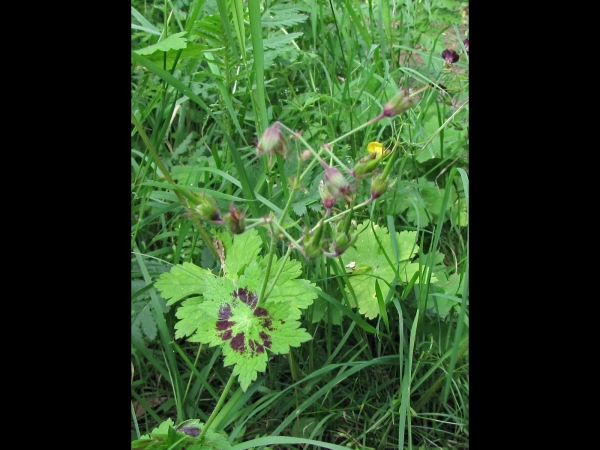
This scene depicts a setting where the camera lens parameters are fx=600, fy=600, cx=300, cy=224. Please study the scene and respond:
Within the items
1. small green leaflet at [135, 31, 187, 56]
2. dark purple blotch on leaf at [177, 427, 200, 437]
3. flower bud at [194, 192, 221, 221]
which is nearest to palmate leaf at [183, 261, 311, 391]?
dark purple blotch on leaf at [177, 427, 200, 437]

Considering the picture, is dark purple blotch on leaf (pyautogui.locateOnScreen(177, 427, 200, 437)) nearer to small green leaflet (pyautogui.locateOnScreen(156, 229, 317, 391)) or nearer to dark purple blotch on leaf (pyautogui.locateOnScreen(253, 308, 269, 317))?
small green leaflet (pyautogui.locateOnScreen(156, 229, 317, 391))

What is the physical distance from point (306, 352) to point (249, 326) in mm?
407

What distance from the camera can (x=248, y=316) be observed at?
4.96 feet

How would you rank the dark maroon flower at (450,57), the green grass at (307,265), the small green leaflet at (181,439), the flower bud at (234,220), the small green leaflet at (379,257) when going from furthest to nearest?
the dark maroon flower at (450,57)
the small green leaflet at (379,257)
the green grass at (307,265)
the small green leaflet at (181,439)
the flower bud at (234,220)

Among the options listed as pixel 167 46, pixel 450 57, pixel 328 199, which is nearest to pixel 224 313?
pixel 328 199

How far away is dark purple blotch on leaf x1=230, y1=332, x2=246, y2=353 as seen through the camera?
1498 mm

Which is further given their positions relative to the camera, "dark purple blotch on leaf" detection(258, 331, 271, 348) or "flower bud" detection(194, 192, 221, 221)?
"dark purple blotch on leaf" detection(258, 331, 271, 348)

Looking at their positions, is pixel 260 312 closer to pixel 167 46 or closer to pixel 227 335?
pixel 227 335

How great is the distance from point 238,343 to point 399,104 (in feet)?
2.30

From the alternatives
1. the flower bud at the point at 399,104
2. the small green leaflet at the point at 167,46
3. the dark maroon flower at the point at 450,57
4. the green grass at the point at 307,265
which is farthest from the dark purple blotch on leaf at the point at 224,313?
the dark maroon flower at the point at 450,57

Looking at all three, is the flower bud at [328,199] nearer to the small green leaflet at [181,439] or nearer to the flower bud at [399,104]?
the flower bud at [399,104]

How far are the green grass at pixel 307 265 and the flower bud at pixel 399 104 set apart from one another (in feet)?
0.71

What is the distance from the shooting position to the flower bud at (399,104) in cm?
127

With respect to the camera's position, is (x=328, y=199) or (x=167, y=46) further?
(x=167, y=46)
